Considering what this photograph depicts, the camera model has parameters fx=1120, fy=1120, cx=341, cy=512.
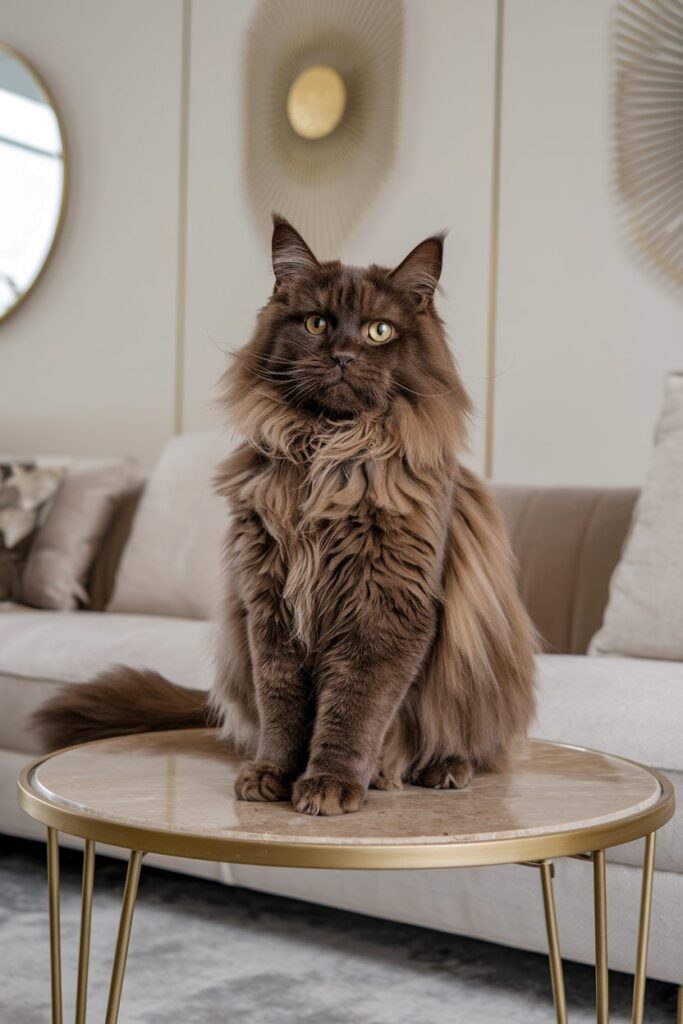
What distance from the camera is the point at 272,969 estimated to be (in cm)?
179

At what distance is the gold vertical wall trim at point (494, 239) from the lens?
2936 mm

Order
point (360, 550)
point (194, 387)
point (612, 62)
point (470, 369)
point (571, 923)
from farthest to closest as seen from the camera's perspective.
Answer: point (194, 387), point (470, 369), point (612, 62), point (571, 923), point (360, 550)

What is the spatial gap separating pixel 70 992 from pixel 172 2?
2981 mm

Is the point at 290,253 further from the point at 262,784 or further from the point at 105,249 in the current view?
the point at 105,249

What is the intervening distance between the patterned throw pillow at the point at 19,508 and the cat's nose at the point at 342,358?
6.86ft

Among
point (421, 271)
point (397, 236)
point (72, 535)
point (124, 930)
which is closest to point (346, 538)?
point (421, 271)

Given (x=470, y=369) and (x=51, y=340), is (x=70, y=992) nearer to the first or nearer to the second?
(x=470, y=369)

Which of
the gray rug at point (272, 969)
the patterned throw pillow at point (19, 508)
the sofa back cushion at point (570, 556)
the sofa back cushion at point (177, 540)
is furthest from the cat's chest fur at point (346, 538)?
the patterned throw pillow at point (19, 508)

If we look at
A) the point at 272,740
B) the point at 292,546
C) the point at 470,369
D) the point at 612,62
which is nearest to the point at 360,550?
the point at 292,546

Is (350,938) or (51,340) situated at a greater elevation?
(51,340)

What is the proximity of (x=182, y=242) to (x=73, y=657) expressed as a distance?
5.61 feet

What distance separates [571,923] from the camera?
163cm

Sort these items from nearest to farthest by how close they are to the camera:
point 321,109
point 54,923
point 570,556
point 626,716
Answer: point 54,923, point 626,716, point 570,556, point 321,109

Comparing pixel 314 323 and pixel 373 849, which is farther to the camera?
pixel 314 323
